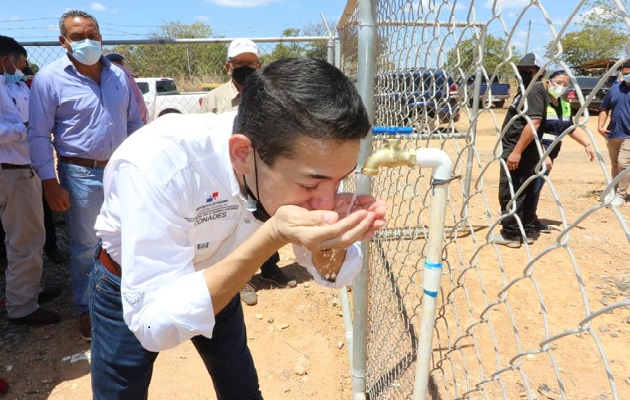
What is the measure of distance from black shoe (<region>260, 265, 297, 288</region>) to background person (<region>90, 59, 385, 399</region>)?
2598mm

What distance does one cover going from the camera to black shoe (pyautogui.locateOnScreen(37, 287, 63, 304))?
12.5 feet

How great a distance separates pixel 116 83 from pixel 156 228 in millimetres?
2490

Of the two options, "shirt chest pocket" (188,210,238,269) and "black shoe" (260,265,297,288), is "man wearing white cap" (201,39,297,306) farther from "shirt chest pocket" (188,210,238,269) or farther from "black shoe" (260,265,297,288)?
"shirt chest pocket" (188,210,238,269)

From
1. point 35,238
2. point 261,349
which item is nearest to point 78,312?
point 35,238

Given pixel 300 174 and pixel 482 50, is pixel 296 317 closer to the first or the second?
pixel 300 174

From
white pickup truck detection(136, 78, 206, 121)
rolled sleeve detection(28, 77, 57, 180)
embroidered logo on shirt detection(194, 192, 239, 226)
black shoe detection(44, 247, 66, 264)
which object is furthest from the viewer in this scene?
white pickup truck detection(136, 78, 206, 121)

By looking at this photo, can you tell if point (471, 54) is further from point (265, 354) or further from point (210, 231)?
point (265, 354)

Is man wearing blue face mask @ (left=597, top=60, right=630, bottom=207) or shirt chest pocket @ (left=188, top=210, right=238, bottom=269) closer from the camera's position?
shirt chest pocket @ (left=188, top=210, right=238, bottom=269)

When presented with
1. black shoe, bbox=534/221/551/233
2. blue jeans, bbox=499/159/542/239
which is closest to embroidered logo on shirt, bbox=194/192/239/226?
blue jeans, bbox=499/159/542/239

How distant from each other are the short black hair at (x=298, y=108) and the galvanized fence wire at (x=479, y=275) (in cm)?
30

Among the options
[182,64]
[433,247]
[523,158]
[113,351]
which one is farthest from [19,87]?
[182,64]

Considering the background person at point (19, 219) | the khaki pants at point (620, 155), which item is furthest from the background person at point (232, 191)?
the khaki pants at point (620, 155)

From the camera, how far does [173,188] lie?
50.6 inches

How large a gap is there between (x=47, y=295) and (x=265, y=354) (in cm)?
197
